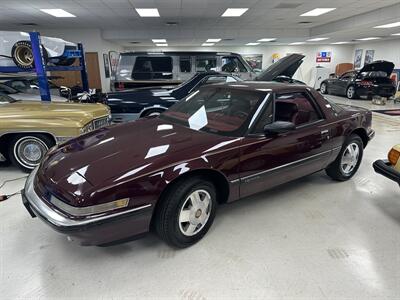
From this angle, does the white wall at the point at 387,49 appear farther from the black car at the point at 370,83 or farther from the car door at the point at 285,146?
the car door at the point at 285,146

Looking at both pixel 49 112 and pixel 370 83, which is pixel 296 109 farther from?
pixel 370 83

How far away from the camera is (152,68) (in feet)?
25.5

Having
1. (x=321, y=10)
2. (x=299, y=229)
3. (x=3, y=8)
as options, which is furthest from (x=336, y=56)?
(x=299, y=229)

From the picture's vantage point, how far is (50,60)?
6172mm

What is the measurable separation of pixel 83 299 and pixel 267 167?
5.81ft

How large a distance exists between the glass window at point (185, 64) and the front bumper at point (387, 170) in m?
6.01

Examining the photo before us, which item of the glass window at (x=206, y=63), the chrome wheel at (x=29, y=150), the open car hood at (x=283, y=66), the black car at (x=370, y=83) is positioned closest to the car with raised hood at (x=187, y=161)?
the chrome wheel at (x=29, y=150)

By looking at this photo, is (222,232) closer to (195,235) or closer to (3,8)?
(195,235)

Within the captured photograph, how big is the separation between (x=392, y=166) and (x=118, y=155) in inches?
107

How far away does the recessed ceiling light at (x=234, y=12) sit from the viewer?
9641 millimetres

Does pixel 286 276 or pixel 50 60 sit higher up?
pixel 50 60

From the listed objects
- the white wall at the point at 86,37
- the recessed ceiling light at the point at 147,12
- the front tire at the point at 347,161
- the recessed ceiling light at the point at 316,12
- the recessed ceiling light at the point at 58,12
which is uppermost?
the recessed ceiling light at the point at 58,12

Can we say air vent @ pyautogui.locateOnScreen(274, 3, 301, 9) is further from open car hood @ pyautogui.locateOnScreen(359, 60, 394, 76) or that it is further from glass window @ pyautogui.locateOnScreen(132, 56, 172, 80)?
glass window @ pyautogui.locateOnScreen(132, 56, 172, 80)

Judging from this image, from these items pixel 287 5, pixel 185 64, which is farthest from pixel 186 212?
pixel 287 5
